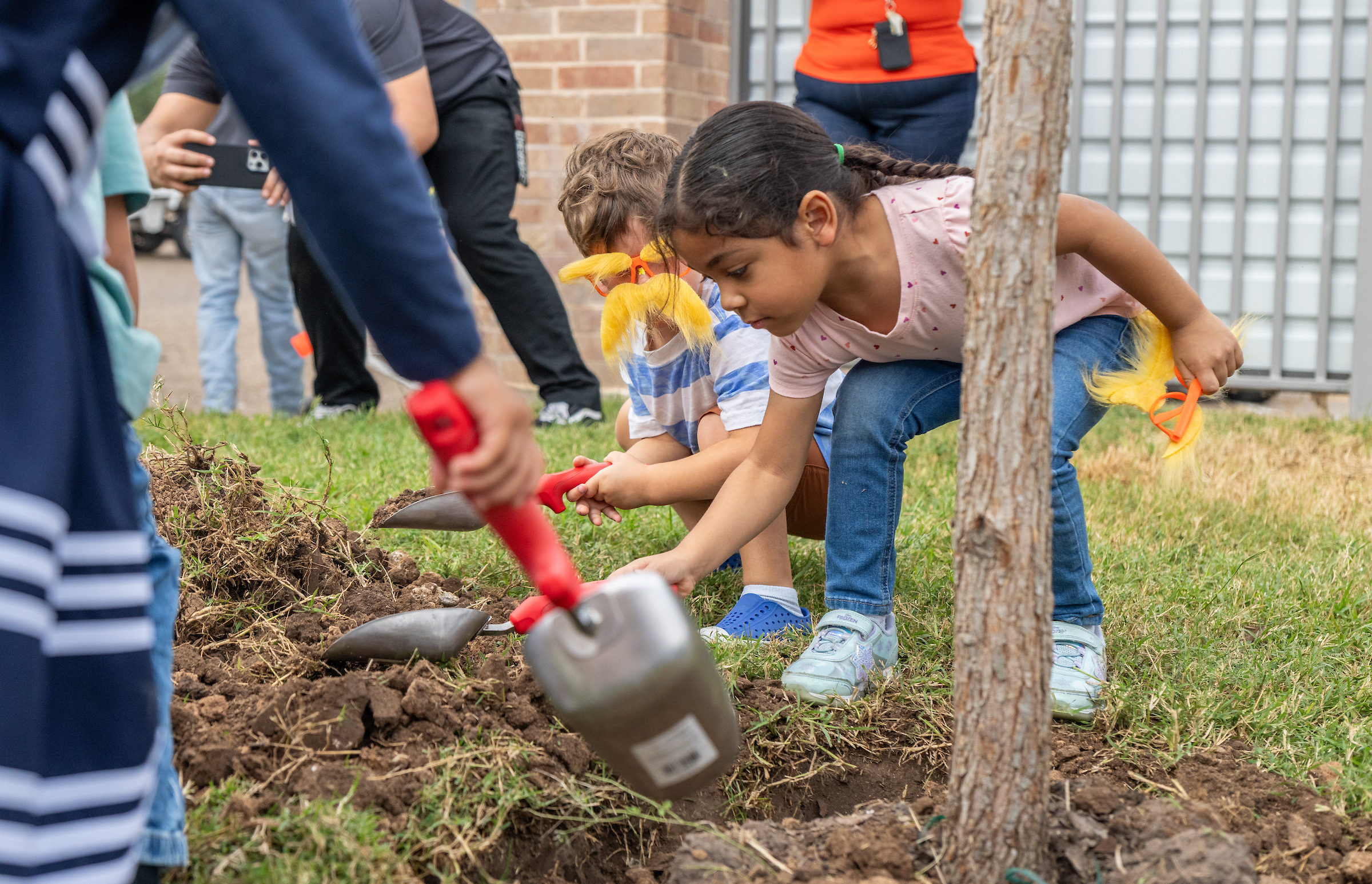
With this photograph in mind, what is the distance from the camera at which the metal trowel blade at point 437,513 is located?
7.63 feet

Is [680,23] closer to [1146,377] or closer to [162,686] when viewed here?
[1146,377]

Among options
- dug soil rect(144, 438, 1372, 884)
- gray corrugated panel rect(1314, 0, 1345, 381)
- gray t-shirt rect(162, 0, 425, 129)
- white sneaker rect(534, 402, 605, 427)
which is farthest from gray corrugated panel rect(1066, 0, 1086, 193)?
dug soil rect(144, 438, 1372, 884)

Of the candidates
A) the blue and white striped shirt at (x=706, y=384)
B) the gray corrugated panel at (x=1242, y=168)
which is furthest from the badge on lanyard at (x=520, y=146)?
the gray corrugated panel at (x=1242, y=168)

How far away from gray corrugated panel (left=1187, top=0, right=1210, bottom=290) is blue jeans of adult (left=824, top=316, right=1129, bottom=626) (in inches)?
131

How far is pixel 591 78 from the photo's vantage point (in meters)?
4.99

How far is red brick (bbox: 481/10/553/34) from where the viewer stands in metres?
5.02

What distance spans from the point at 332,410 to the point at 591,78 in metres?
1.72

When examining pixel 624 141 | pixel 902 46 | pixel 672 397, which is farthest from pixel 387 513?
pixel 902 46

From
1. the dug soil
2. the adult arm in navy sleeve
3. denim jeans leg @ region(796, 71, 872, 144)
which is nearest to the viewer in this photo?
the adult arm in navy sleeve

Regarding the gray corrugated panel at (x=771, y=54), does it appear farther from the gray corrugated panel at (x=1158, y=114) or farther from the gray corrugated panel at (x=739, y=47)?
the gray corrugated panel at (x=1158, y=114)

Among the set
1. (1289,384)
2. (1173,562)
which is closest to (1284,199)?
(1289,384)

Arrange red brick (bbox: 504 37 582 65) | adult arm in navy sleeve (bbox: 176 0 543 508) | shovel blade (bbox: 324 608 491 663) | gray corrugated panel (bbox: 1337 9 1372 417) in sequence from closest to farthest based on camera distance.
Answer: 1. adult arm in navy sleeve (bbox: 176 0 543 508)
2. shovel blade (bbox: 324 608 491 663)
3. gray corrugated panel (bbox: 1337 9 1372 417)
4. red brick (bbox: 504 37 582 65)

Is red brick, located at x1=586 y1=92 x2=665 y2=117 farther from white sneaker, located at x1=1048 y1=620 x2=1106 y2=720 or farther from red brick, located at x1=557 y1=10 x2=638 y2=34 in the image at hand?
white sneaker, located at x1=1048 y1=620 x2=1106 y2=720

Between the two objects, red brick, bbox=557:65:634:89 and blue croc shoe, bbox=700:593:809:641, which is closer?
blue croc shoe, bbox=700:593:809:641
